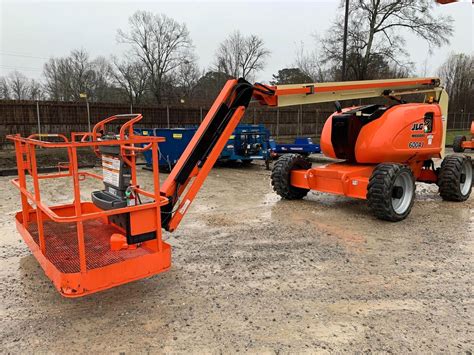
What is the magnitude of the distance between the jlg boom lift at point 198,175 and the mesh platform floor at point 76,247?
10 mm

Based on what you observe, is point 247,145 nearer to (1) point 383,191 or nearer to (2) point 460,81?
(1) point 383,191

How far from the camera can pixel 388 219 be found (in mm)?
5984

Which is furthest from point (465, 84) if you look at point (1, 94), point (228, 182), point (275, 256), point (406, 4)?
point (1, 94)

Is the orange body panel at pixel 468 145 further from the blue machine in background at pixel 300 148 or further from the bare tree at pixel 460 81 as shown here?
the bare tree at pixel 460 81

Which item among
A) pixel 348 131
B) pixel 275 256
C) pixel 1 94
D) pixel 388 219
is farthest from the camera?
pixel 1 94

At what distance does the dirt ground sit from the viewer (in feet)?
9.74

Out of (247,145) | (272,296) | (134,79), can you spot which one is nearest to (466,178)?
(272,296)

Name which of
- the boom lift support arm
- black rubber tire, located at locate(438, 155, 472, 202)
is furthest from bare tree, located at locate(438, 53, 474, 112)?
the boom lift support arm

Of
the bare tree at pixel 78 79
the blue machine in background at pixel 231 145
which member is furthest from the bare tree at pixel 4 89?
the blue machine in background at pixel 231 145

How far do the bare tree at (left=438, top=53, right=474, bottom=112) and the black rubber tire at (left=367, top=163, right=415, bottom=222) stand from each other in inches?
1702

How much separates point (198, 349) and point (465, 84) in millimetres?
51617

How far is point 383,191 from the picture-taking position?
579 centimetres

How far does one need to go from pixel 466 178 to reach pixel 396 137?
8.14ft

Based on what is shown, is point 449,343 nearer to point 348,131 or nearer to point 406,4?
point 348,131
